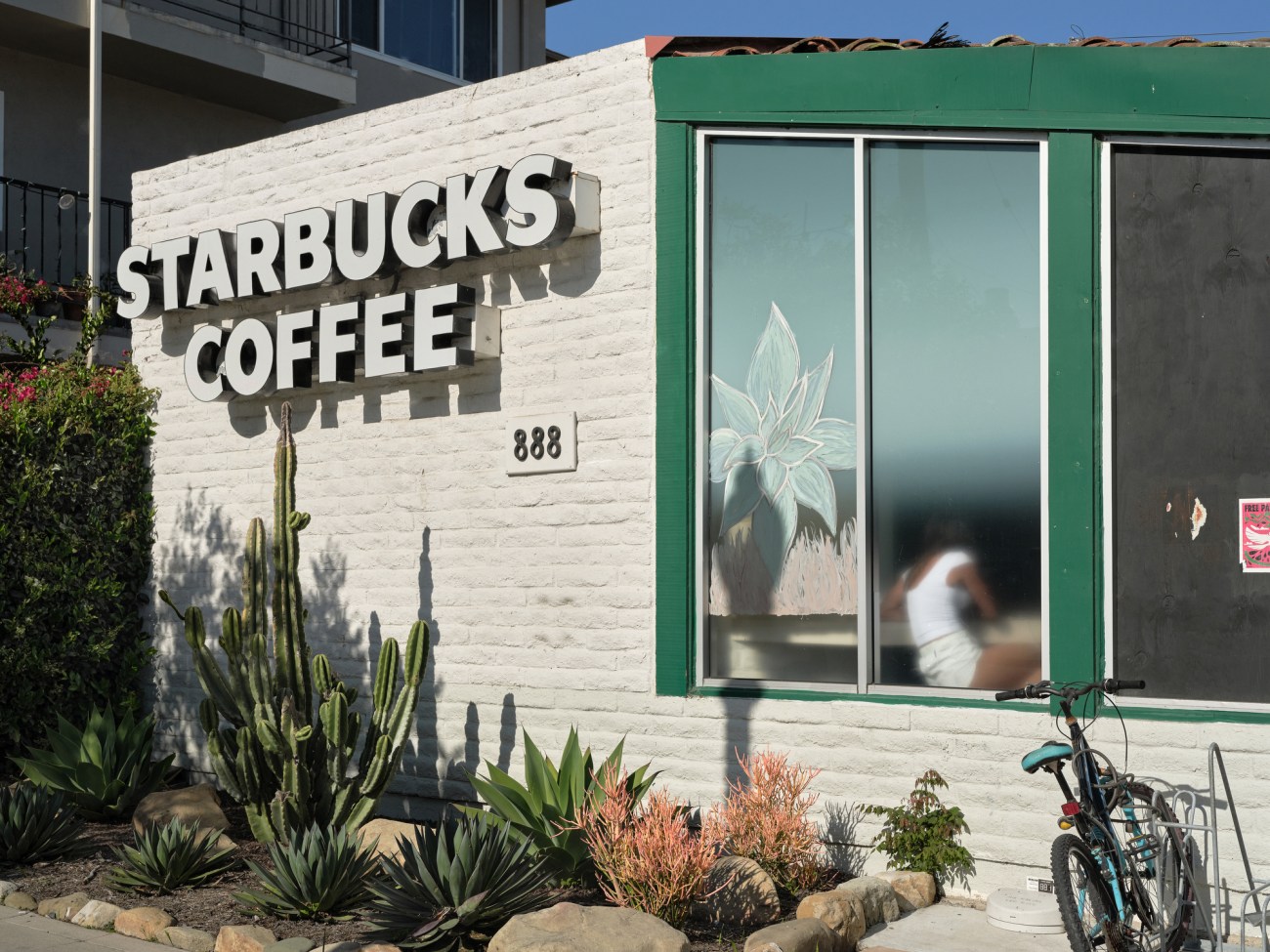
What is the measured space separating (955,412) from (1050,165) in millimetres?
1440

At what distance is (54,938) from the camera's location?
698 centimetres

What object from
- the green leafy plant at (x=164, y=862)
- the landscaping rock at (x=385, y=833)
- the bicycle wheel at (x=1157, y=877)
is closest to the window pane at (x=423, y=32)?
the landscaping rock at (x=385, y=833)

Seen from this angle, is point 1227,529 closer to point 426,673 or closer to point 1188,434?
point 1188,434

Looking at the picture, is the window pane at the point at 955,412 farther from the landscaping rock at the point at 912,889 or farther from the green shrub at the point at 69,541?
the green shrub at the point at 69,541

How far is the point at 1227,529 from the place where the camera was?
7035 mm

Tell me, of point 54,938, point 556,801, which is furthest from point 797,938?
point 54,938

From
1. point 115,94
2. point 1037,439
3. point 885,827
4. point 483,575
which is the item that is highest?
point 115,94

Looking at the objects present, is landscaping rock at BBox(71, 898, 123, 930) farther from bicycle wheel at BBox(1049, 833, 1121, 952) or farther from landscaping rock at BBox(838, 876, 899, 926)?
bicycle wheel at BBox(1049, 833, 1121, 952)

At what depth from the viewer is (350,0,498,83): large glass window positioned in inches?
723

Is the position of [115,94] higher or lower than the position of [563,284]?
higher

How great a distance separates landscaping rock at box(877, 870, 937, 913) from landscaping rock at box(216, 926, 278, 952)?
316 centimetres

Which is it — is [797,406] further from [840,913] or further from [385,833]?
[385,833]

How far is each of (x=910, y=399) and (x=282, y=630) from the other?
159 inches

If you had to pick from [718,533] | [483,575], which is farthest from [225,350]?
[718,533]
